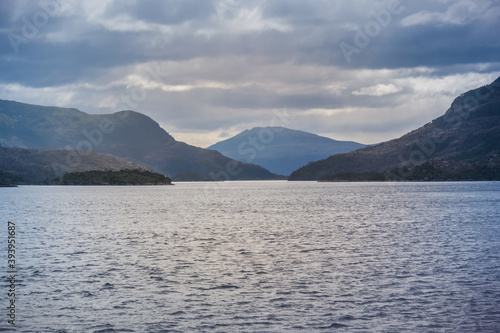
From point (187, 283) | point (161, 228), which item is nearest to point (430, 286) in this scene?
point (187, 283)

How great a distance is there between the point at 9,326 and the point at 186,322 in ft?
36.1

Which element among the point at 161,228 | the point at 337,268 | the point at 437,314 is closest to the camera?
the point at 437,314

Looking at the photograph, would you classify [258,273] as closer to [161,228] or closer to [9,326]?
[9,326]

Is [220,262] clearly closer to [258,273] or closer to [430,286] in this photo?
[258,273]

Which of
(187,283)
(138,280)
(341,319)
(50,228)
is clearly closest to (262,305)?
(341,319)

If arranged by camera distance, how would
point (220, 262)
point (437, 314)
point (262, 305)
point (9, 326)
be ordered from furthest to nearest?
point (220, 262) → point (262, 305) → point (437, 314) → point (9, 326)

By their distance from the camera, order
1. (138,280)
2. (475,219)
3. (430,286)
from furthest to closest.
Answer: (475,219), (138,280), (430,286)

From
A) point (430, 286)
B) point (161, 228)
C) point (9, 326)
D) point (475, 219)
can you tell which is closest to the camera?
point (9, 326)

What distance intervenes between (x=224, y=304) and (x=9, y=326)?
14316 millimetres

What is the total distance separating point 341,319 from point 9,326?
2109 centimetres

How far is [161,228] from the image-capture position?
3829 inches

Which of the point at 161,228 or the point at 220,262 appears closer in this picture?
the point at 220,262

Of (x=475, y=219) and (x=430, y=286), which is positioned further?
(x=475, y=219)

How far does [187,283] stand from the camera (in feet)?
145
